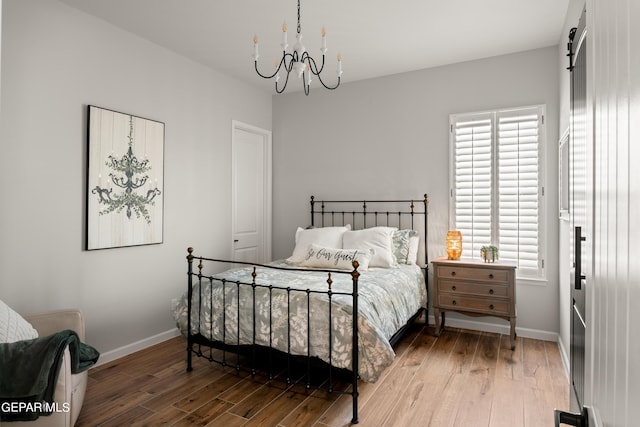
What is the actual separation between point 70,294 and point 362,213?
9.90ft

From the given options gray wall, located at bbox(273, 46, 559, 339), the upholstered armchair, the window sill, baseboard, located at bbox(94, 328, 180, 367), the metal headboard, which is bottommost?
baseboard, located at bbox(94, 328, 180, 367)

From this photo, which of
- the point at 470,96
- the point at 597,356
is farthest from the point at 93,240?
the point at 470,96

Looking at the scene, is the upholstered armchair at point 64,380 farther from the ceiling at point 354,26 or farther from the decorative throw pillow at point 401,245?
the decorative throw pillow at point 401,245

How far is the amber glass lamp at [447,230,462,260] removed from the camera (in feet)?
12.8

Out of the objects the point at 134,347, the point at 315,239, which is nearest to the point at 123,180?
the point at 134,347

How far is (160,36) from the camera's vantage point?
3496 mm

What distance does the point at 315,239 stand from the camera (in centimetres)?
411

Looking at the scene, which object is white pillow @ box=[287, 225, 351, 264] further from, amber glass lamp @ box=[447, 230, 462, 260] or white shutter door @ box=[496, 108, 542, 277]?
white shutter door @ box=[496, 108, 542, 277]

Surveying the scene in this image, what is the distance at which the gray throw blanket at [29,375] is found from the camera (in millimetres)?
1795

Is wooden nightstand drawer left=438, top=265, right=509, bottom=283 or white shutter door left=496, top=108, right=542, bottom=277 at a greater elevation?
white shutter door left=496, top=108, right=542, bottom=277

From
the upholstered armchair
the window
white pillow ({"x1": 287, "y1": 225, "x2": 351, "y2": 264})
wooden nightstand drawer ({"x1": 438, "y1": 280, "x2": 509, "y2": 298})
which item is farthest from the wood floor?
white pillow ({"x1": 287, "y1": 225, "x2": 351, "y2": 264})

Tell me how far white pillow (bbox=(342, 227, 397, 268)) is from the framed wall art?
6.12 ft

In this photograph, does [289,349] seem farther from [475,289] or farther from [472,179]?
[472,179]

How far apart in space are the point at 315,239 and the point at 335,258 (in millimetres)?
526
